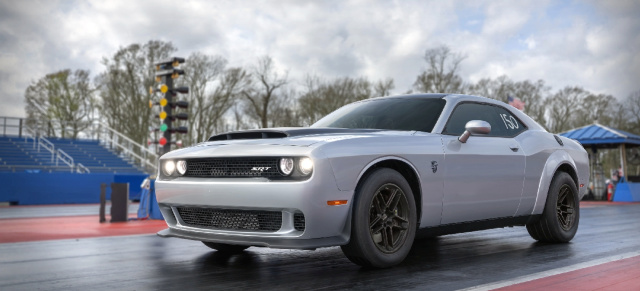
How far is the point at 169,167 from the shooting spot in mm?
5238

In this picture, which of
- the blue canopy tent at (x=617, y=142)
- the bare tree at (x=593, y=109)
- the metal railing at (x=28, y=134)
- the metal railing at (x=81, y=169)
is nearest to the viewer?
the blue canopy tent at (x=617, y=142)

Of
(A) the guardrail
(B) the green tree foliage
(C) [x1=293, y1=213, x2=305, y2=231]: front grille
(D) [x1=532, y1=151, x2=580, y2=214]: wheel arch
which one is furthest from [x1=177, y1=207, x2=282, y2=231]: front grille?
(B) the green tree foliage

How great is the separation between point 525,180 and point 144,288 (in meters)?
3.89

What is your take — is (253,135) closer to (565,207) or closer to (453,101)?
(453,101)

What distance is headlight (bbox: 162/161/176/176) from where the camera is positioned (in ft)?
17.0

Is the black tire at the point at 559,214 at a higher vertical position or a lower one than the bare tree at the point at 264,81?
lower

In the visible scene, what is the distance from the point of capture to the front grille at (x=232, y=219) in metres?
4.43

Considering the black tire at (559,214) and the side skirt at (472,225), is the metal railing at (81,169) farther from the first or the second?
the side skirt at (472,225)

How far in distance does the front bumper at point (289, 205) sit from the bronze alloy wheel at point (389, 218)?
348 millimetres

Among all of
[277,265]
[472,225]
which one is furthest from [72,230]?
[472,225]

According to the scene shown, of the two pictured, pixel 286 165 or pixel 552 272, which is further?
pixel 552 272

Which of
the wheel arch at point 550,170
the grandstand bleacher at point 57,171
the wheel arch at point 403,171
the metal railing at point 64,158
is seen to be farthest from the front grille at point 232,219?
the metal railing at point 64,158

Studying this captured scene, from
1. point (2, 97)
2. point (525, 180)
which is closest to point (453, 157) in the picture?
point (525, 180)

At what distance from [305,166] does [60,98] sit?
4074 centimetres
